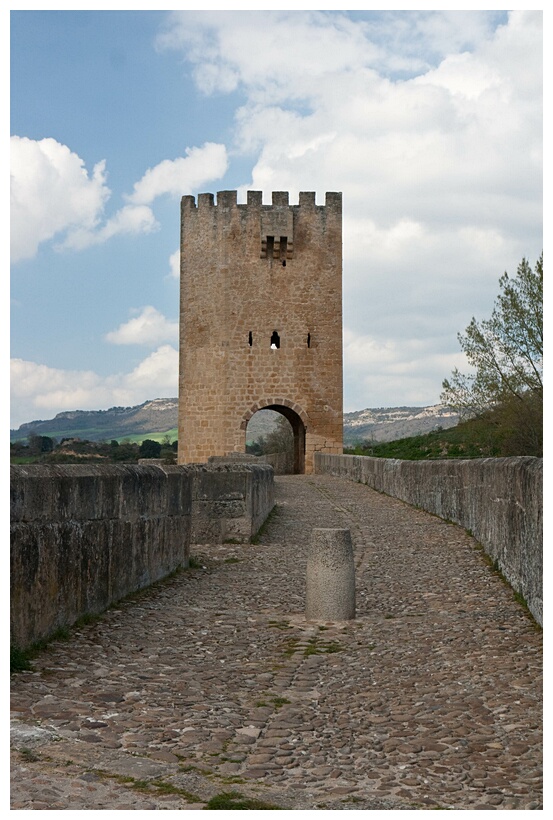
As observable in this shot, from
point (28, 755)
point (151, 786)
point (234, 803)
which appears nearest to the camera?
point (234, 803)

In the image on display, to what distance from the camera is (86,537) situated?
5965mm

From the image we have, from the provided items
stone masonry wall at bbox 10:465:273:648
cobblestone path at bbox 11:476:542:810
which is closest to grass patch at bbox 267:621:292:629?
cobblestone path at bbox 11:476:542:810

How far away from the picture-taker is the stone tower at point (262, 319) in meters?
30.9

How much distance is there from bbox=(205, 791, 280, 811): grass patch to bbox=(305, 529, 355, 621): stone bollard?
3.27m

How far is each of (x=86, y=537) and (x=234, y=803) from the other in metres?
3.12

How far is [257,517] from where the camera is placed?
11.1m

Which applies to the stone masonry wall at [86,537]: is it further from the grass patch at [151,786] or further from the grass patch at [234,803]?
the grass patch at [234,803]

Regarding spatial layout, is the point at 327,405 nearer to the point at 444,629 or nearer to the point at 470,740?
the point at 444,629

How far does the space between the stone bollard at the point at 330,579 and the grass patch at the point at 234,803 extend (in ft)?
10.7

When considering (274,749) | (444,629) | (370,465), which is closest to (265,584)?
(444,629)

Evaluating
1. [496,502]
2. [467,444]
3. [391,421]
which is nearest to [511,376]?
[467,444]

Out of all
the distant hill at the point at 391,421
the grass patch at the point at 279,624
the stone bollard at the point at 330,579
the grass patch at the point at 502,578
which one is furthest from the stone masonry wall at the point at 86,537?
the distant hill at the point at 391,421

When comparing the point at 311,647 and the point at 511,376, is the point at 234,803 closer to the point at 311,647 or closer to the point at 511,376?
the point at 311,647

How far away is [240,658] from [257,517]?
18.9 ft
